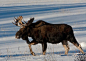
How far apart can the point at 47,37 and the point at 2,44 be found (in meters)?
3.05

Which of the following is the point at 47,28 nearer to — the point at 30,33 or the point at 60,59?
the point at 30,33

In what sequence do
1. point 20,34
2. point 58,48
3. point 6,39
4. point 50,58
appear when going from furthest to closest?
1. point 6,39
2. point 58,48
3. point 20,34
4. point 50,58

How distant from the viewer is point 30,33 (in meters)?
6.57

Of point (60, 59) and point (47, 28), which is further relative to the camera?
point (47, 28)

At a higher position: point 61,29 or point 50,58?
point 61,29

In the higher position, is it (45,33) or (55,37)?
(45,33)

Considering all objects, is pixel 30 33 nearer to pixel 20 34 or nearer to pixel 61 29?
pixel 20 34

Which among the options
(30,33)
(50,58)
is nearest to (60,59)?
(50,58)

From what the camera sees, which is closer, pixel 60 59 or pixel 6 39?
pixel 60 59

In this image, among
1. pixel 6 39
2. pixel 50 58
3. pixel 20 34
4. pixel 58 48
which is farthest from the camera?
pixel 6 39

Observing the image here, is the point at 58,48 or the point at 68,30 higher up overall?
the point at 68,30

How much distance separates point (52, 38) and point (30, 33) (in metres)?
0.63

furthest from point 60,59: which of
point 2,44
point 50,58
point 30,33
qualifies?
point 2,44

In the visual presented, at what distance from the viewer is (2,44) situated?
29.6 feet
